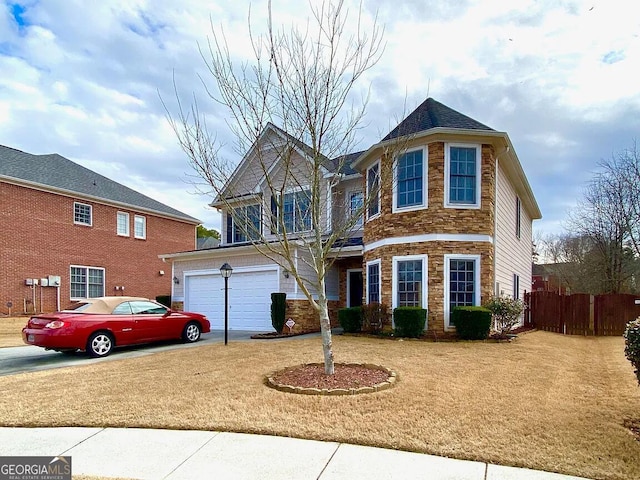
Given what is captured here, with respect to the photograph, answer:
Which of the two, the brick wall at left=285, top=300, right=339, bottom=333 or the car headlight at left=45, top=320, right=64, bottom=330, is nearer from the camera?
the car headlight at left=45, top=320, right=64, bottom=330

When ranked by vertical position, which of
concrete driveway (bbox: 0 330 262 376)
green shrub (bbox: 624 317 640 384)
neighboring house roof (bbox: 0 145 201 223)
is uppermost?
neighboring house roof (bbox: 0 145 201 223)

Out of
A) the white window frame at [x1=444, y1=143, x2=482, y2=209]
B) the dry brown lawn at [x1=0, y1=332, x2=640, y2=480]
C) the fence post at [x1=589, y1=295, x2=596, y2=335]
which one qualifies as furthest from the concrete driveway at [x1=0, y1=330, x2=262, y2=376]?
the fence post at [x1=589, y1=295, x2=596, y2=335]

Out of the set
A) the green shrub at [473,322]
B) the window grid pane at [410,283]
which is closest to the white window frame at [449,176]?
the window grid pane at [410,283]

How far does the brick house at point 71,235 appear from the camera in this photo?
18.2 meters

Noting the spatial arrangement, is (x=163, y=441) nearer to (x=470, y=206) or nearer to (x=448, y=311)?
(x=448, y=311)

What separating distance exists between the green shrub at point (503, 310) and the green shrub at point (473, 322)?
0.51m

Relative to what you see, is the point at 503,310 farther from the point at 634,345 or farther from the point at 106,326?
the point at 106,326

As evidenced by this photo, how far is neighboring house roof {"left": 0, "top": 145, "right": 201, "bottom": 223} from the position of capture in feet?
62.2

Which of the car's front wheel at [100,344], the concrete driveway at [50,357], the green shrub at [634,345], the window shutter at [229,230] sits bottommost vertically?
the concrete driveway at [50,357]

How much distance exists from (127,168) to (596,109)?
72.3ft

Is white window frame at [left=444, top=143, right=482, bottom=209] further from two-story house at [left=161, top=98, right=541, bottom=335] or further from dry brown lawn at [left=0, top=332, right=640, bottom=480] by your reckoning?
dry brown lawn at [left=0, top=332, right=640, bottom=480]

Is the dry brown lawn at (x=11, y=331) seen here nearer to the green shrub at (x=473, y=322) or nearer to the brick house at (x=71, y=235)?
the brick house at (x=71, y=235)

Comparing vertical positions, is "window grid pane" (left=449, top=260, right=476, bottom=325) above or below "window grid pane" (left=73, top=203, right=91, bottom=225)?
below

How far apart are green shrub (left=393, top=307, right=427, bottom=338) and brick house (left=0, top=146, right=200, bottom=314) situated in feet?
54.4
